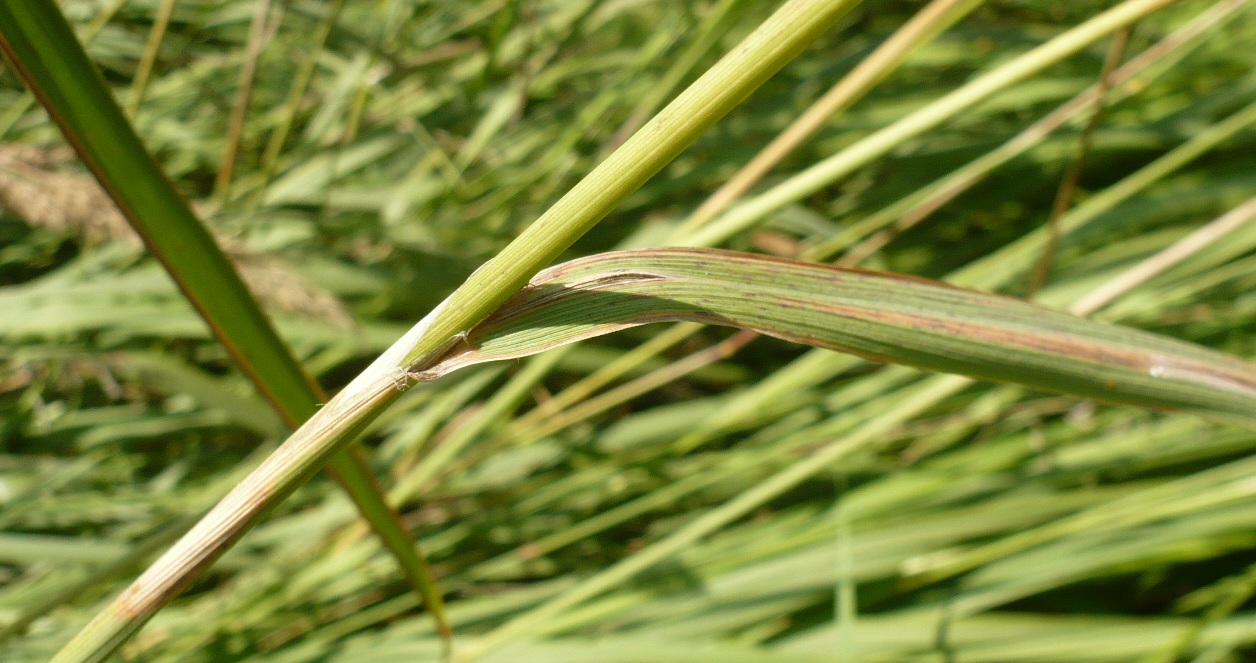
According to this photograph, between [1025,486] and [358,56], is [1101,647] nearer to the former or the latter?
[1025,486]

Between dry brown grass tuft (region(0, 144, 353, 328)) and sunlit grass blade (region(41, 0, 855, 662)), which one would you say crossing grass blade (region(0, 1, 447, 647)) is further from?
dry brown grass tuft (region(0, 144, 353, 328))

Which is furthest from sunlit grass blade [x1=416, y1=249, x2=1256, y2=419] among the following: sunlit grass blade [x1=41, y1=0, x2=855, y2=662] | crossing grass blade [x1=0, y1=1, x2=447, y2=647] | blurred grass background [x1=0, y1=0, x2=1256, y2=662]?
blurred grass background [x1=0, y1=0, x2=1256, y2=662]

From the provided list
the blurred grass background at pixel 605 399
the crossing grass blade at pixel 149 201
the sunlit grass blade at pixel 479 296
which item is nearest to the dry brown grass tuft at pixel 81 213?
the blurred grass background at pixel 605 399

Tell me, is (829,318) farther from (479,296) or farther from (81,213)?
(81,213)

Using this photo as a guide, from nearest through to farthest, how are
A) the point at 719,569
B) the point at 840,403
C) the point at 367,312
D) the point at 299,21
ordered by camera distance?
the point at 719,569 < the point at 840,403 < the point at 367,312 < the point at 299,21

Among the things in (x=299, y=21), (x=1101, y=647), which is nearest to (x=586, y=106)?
(x=299, y=21)
